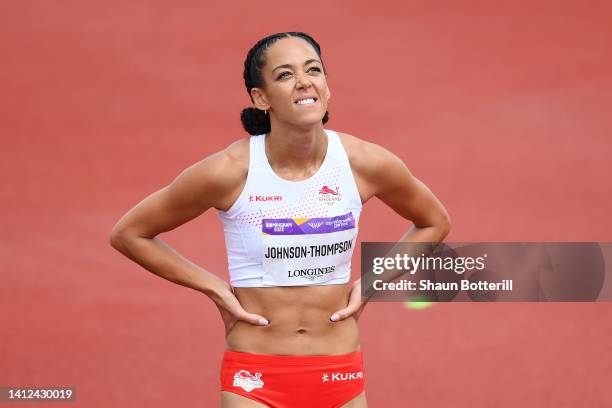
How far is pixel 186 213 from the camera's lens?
173 inches

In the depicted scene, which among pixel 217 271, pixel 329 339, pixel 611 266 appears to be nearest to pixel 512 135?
pixel 611 266

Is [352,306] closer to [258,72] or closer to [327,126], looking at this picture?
[258,72]

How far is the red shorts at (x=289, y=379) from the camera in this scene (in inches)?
168

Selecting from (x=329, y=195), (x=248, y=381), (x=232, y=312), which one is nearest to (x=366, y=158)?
(x=329, y=195)

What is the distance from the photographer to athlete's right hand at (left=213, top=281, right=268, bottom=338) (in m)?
4.30

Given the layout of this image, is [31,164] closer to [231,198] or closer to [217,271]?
[217,271]

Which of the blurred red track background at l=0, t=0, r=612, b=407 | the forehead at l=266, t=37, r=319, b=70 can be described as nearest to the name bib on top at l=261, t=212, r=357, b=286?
the forehead at l=266, t=37, r=319, b=70

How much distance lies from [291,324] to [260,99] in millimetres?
814

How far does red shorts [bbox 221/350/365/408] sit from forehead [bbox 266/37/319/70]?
104cm

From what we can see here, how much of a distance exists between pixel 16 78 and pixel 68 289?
2.52 m

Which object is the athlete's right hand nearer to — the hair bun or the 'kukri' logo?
the 'kukri' logo

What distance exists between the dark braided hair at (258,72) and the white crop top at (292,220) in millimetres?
126

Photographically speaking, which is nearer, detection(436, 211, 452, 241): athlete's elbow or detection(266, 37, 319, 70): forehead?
detection(266, 37, 319, 70): forehead

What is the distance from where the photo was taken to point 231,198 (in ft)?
14.1
